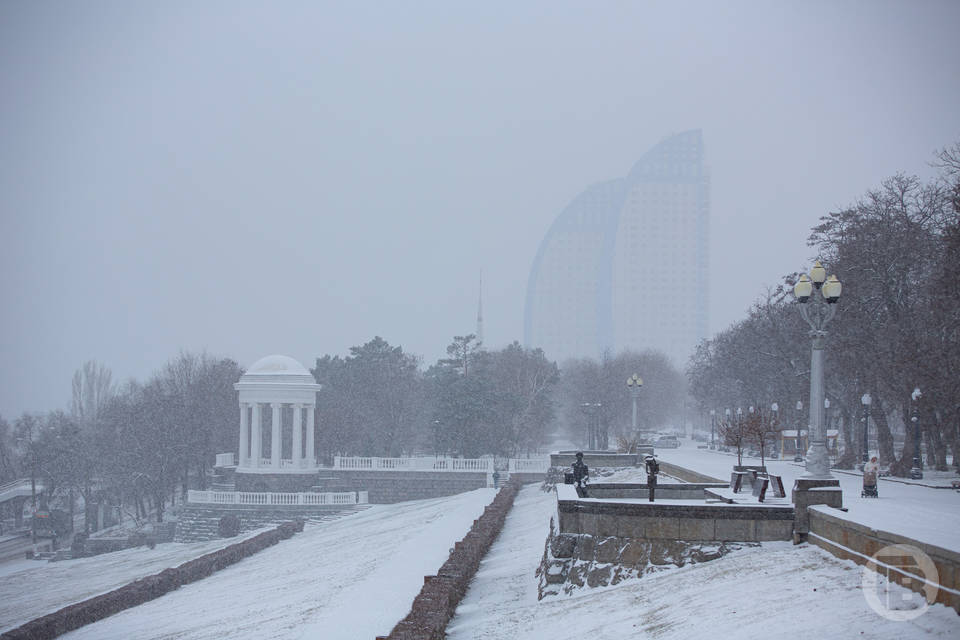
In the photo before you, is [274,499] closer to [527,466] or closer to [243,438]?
[243,438]

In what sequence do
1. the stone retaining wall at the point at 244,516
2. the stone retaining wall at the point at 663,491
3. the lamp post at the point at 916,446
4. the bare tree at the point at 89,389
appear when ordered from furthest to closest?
the bare tree at the point at 89,389, the stone retaining wall at the point at 244,516, the lamp post at the point at 916,446, the stone retaining wall at the point at 663,491

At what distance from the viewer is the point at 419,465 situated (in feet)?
170

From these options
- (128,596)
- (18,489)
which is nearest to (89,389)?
(18,489)

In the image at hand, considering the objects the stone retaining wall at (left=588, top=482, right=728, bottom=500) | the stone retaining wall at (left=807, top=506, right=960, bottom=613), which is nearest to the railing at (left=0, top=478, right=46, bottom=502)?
the stone retaining wall at (left=588, top=482, right=728, bottom=500)

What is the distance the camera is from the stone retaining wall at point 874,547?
9.95 m

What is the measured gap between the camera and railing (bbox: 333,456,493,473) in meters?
51.2

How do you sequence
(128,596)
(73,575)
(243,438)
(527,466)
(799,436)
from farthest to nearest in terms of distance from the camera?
1. (243,438)
2. (527,466)
3. (799,436)
4. (73,575)
5. (128,596)

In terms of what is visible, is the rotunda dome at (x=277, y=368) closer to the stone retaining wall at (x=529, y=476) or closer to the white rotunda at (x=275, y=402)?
the white rotunda at (x=275, y=402)

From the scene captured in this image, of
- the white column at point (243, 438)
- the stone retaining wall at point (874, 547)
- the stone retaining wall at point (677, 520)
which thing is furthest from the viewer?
the white column at point (243, 438)

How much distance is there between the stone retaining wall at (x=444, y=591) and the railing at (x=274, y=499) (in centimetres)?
2256

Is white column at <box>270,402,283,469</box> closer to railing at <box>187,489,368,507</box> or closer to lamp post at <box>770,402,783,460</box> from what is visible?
railing at <box>187,489,368,507</box>

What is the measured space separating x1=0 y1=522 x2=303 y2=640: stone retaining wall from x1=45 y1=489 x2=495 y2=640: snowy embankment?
334 mm

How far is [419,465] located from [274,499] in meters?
8.68

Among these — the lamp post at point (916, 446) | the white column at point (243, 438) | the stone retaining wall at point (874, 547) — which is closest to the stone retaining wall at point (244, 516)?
the white column at point (243, 438)
